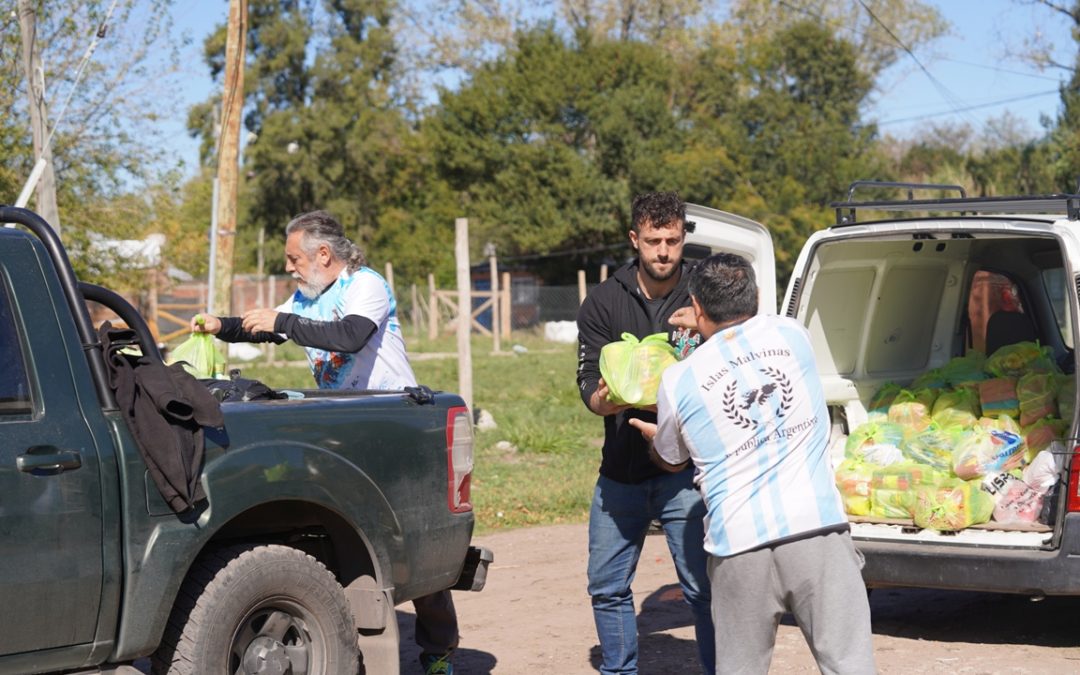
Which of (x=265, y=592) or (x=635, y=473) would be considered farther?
(x=635, y=473)

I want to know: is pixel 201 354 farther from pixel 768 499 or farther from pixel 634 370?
pixel 768 499

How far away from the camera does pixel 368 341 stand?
580cm

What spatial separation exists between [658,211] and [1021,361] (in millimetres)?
3677

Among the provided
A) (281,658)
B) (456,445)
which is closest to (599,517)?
(456,445)

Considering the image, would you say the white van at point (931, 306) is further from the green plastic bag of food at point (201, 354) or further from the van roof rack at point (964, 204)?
the green plastic bag of food at point (201, 354)

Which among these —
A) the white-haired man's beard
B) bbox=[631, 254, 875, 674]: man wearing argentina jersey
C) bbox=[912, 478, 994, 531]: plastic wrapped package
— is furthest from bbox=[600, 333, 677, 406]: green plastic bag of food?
bbox=[912, 478, 994, 531]: plastic wrapped package

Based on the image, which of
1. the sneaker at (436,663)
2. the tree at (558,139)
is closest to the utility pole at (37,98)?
the sneaker at (436,663)

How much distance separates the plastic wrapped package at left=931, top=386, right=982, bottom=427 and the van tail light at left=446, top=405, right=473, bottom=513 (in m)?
3.40

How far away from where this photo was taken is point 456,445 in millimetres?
5344

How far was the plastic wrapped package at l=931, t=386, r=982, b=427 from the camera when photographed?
25.2 ft

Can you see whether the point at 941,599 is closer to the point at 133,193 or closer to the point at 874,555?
the point at 874,555

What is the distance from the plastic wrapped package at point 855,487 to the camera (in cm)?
704

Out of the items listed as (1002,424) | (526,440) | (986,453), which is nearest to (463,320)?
(526,440)

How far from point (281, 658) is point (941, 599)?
4706mm
